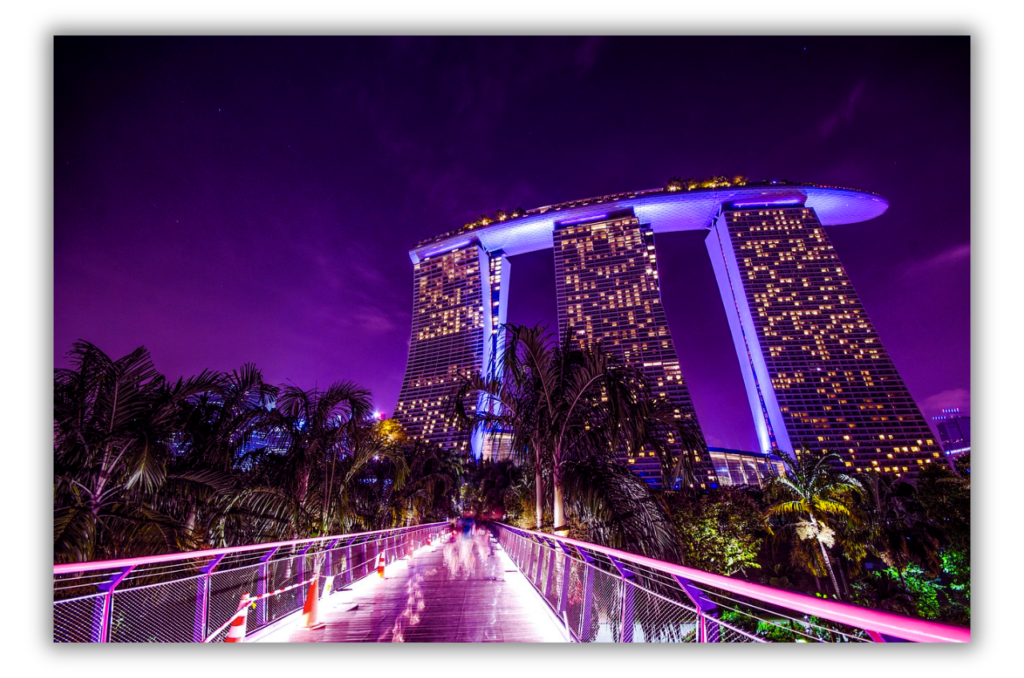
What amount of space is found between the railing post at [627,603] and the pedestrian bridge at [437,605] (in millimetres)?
11

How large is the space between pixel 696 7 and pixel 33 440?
14.5 feet

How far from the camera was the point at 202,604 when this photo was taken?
3.32 m

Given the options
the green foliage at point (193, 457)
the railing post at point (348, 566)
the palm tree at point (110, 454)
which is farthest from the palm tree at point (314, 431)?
the palm tree at point (110, 454)

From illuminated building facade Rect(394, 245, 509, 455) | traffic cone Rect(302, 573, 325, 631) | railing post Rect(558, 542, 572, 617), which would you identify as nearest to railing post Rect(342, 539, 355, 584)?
traffic cone Rect(302, 573, 325, 631)

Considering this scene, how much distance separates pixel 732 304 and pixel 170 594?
85540mm

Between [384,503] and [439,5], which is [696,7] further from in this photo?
[384,503]

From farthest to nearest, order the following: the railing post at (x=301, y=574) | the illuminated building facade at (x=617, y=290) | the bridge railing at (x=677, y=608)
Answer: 1. the illuminated building facade at (x=617, y=290)
2. the railing post at (x=301, y=574)
3. the bridge railing at (x=677, y=608)

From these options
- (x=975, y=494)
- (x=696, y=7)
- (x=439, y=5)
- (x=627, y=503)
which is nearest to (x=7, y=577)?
(x=439, y=5)

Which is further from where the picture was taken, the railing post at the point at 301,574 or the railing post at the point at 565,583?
the railing post at the point at 301,574

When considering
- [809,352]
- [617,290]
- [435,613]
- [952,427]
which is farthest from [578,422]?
[952,427]

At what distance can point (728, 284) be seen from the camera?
77250 mm

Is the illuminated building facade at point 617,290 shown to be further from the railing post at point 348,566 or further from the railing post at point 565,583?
the railing post at point 565,583

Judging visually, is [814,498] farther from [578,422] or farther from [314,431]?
[314,431]

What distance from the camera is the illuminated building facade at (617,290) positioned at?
62.3m
